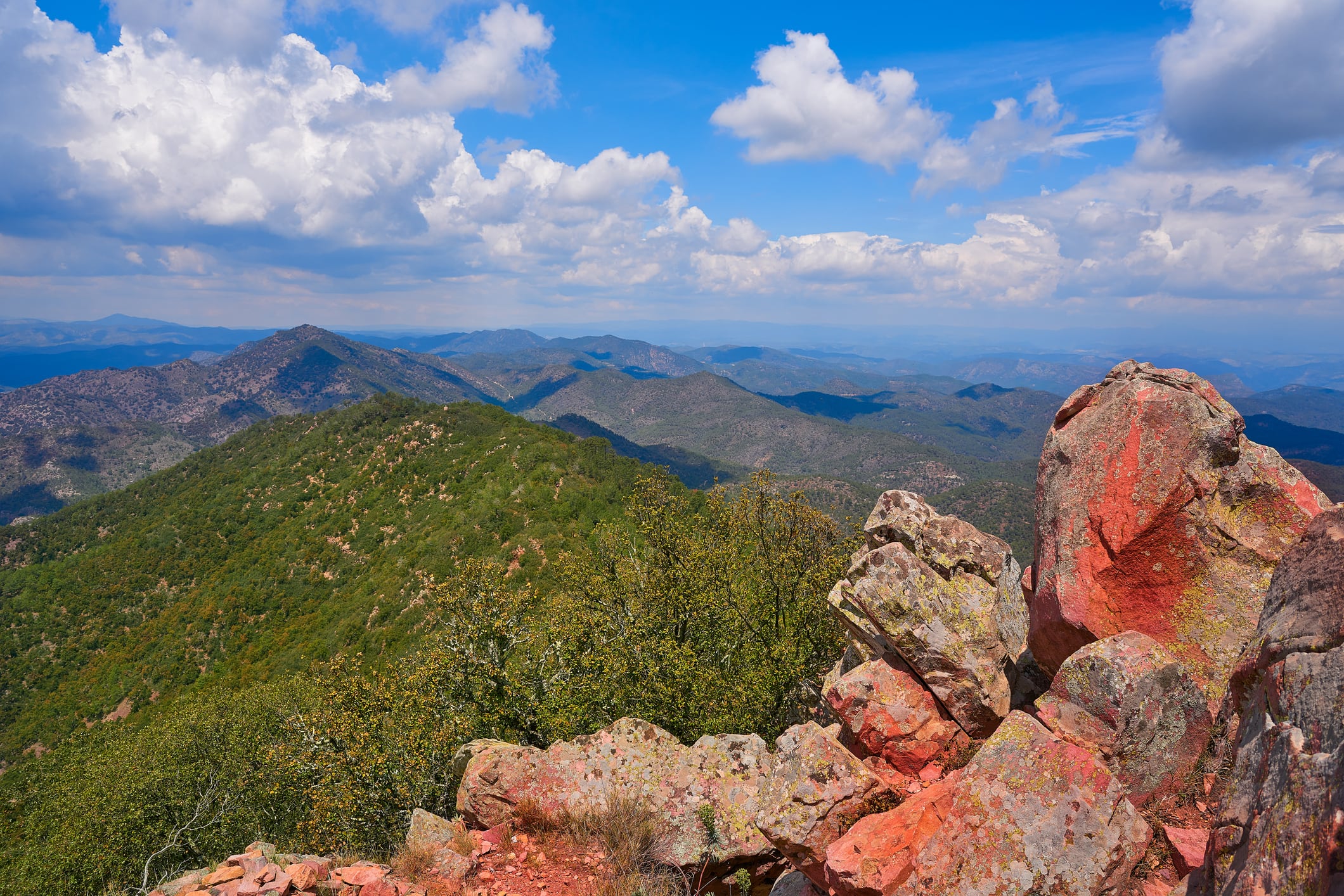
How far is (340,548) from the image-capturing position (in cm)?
10569

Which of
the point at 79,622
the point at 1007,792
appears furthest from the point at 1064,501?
the point at 79,622

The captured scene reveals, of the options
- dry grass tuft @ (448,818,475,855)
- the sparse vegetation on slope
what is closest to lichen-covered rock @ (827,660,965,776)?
the sparse vegetation on slope

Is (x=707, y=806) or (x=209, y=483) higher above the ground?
(x=707, y=806)

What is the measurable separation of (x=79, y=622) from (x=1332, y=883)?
6262 inches

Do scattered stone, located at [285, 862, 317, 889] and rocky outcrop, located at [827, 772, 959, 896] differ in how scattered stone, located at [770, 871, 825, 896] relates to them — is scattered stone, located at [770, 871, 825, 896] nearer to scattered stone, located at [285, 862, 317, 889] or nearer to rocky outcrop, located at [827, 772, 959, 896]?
rocky outcrop, located at [827, 772, 959, 896]

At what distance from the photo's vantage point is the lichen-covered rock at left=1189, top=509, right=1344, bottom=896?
6496mm

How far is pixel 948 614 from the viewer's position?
60.7 ft

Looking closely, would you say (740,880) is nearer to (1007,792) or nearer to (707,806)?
(707,806)

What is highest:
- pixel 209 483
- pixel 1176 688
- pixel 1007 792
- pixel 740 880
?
pixel 1176 688

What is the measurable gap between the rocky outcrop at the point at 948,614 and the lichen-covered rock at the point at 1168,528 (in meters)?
1.90

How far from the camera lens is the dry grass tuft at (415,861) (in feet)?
52.8

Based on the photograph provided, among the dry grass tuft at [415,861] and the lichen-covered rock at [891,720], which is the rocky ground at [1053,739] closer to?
the lichen-covered rock at [891,720]

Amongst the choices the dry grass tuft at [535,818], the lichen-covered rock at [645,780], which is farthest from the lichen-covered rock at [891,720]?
the dry grass tuft at [535,818]

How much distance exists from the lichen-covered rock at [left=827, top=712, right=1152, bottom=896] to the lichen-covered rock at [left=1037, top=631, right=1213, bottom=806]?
1118 millimetres
